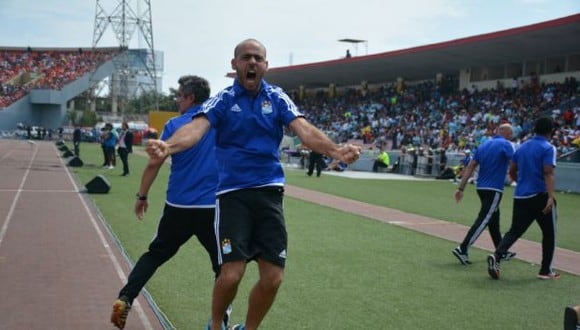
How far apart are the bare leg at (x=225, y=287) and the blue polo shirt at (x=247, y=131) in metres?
0.53

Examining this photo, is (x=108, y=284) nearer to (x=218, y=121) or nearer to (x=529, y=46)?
(x=218, y=121)

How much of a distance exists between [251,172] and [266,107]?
1.49 ft

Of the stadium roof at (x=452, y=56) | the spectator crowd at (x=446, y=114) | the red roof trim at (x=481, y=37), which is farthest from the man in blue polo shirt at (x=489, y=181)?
the stadium roof at (x=452, y=56)

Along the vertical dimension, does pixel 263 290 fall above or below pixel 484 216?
above

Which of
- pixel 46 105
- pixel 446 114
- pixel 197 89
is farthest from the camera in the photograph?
pixel 46 105

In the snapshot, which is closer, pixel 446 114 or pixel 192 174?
pixel 192 174

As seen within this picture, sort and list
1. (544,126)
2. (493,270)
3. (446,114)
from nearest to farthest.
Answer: (493,270)
(544,126)
(446,114)

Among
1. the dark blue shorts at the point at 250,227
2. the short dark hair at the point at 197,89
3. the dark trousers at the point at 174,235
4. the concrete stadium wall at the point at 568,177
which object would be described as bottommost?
the concrete stadium wall at the point at 568,177

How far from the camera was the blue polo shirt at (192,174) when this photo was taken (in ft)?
18.2

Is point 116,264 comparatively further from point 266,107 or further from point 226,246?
point 266,107

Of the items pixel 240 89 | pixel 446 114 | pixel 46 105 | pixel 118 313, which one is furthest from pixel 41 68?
pixel 240 89

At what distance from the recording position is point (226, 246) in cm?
459

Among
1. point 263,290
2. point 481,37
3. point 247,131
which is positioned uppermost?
point 481,37

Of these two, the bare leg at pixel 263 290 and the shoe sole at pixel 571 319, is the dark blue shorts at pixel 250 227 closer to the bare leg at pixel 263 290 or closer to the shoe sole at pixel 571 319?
the bare leg at pixel 263 290
